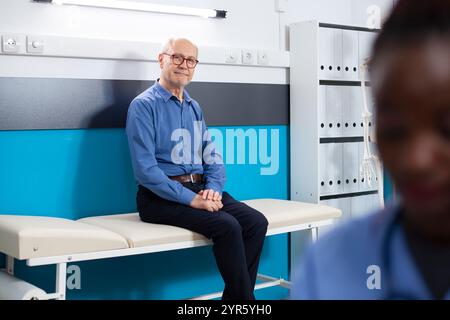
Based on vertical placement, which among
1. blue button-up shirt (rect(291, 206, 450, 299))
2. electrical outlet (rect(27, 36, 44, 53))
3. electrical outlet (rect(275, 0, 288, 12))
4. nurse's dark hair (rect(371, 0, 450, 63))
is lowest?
blue button-up shirt (rect(291, 206, 450, 299))

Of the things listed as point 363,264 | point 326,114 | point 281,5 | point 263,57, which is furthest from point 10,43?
point 363,264

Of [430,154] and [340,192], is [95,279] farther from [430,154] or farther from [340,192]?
[430,154]

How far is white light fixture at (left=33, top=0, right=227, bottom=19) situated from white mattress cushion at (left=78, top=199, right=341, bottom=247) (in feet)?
3.20

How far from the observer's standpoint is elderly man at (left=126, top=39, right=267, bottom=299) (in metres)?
2.67

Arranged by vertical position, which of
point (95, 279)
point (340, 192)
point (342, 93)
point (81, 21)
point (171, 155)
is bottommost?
point (95, 279)

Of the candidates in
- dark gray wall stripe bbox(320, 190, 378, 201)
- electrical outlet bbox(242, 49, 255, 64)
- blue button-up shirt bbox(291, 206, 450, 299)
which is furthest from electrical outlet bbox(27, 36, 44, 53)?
blue button-up shirt bbox(291, 206, 450, 299)

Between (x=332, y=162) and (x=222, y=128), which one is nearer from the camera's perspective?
(x=222, y=128)

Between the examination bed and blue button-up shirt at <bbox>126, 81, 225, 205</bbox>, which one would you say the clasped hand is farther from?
the examination bed

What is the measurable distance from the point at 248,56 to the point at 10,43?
1292mm

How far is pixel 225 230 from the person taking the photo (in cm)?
266

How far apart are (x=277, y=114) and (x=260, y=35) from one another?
45cm

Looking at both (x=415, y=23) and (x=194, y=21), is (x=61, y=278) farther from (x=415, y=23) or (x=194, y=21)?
(x=415, y=23)
